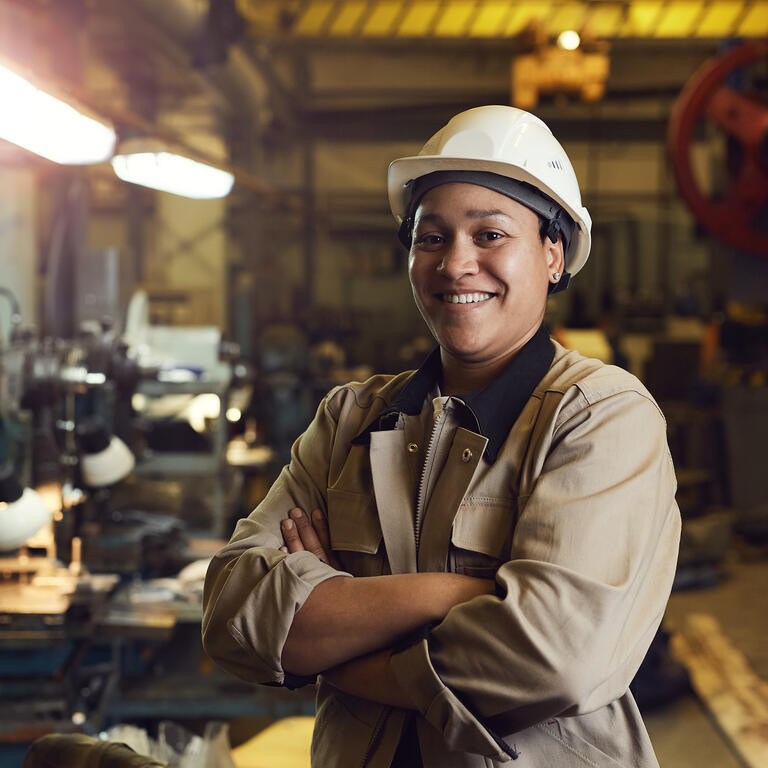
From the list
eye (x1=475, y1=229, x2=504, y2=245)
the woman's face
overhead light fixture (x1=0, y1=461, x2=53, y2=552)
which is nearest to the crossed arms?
the woman's face

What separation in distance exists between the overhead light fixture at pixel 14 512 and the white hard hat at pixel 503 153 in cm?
119

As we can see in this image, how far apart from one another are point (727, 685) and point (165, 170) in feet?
9.21

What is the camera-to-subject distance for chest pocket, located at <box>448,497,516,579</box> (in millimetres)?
1040

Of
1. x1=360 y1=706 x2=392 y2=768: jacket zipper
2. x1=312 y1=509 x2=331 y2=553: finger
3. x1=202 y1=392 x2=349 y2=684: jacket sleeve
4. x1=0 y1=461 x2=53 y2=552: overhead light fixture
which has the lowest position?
x1=360 y1=706 x2=392 y2=768: jacket zipper

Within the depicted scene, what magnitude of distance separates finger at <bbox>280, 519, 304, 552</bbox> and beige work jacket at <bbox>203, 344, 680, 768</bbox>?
17 millimetres

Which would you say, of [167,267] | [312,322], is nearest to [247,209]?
[167,267]

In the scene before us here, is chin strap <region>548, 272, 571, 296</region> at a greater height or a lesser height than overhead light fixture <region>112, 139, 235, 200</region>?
lesser

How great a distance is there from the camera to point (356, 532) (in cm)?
114

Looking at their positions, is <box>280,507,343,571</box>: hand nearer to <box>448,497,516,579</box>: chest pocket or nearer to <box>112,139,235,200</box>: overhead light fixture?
<box>448,497,516,579</box>: chest pocket

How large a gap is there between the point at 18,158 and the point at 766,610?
4.99 meters

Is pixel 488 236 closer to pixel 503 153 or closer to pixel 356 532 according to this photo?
pixel 503 153

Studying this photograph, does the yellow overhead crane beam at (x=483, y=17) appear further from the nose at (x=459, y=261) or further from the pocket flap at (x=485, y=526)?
the pocket flap at (x=485, y=526)

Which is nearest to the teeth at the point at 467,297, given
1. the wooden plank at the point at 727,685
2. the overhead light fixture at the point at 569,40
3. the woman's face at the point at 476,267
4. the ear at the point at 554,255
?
the woman's face at the point at 476,267

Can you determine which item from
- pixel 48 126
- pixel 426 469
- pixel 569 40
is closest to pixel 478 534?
pixel 426 469
